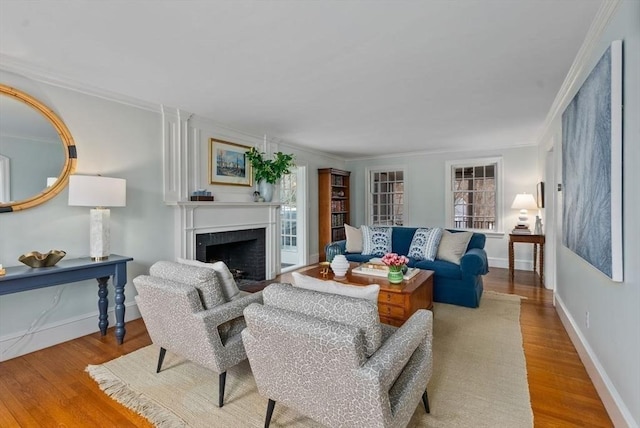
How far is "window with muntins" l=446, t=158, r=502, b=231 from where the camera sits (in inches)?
235

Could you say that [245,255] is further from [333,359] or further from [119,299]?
[333,359]

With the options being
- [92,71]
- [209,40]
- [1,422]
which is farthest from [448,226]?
[1,422]

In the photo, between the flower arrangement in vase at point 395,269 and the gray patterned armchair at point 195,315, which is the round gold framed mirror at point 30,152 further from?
the flower arrangement in vase at point 395,269

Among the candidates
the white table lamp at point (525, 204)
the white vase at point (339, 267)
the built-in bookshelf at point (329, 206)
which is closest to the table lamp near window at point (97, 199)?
the white vase at point (339, 267)

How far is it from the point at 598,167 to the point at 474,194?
176 inches

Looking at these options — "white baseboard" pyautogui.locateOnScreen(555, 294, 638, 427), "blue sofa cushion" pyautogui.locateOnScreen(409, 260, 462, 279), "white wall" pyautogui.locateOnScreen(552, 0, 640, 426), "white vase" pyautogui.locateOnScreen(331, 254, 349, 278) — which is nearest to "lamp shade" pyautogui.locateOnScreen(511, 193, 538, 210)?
"blue sofa cushion" pyautogui.locateOnScreen(409, 260, 462, 279)

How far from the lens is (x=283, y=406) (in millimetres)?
1917

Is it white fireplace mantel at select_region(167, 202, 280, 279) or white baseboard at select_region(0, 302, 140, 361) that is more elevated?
white fireplace mantel at select_region(167, 202, 280, 279)

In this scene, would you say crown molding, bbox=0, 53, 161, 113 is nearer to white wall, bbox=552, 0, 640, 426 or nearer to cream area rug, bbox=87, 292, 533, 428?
cream area rug, bbox=87, 292, 533, 428

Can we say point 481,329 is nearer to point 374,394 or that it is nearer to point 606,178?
point 606,178

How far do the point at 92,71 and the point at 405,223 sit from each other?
18.7 feet

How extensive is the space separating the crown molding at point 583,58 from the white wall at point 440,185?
206 cm

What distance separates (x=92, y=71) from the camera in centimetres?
262

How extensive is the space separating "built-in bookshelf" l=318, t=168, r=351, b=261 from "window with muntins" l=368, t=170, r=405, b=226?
0.90 m
